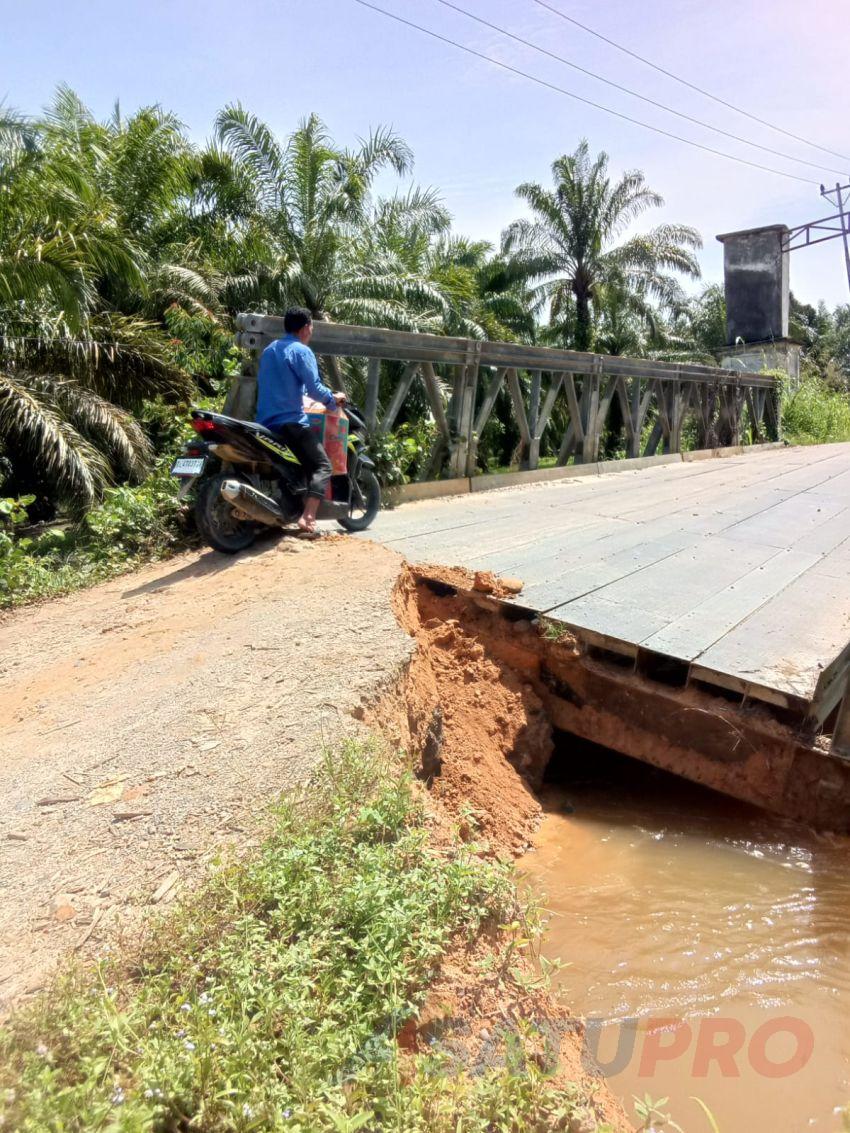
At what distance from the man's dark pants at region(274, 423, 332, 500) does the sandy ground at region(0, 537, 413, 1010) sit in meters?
0.47

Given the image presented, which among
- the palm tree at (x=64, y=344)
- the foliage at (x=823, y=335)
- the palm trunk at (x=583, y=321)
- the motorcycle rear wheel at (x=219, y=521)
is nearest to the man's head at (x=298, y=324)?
the motorcycle rear wheel at (x=219, y=521)

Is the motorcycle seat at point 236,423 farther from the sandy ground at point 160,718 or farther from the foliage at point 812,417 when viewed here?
the foliage at point 812,417

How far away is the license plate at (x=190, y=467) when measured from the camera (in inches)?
200

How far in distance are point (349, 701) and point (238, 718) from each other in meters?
0.45

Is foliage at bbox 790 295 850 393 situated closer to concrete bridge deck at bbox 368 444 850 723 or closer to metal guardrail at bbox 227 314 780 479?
metal guardrail at bbox 227 314 780 479

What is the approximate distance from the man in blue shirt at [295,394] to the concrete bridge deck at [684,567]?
0.63 meters

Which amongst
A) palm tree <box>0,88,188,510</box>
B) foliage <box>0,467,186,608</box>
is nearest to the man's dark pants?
foliage <box>0,467,186,608</box>

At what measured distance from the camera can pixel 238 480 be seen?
5.25 m

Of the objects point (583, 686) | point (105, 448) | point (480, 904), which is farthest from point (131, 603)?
point (105, 448)

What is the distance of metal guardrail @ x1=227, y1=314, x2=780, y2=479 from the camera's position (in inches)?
265

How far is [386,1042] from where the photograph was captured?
1830mm

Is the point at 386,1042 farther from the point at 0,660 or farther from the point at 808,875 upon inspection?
the point at 0,660

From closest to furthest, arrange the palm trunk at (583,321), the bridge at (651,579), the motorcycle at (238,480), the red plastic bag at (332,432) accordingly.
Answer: the bridge at (651,579), the motorcycle at (238,480), the red plastic bag at (332,432), the palm trunk at (583,321)

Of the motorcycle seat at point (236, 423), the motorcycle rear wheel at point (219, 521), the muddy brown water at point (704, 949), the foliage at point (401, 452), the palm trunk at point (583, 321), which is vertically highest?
the palm trunk at point (583, 321)
